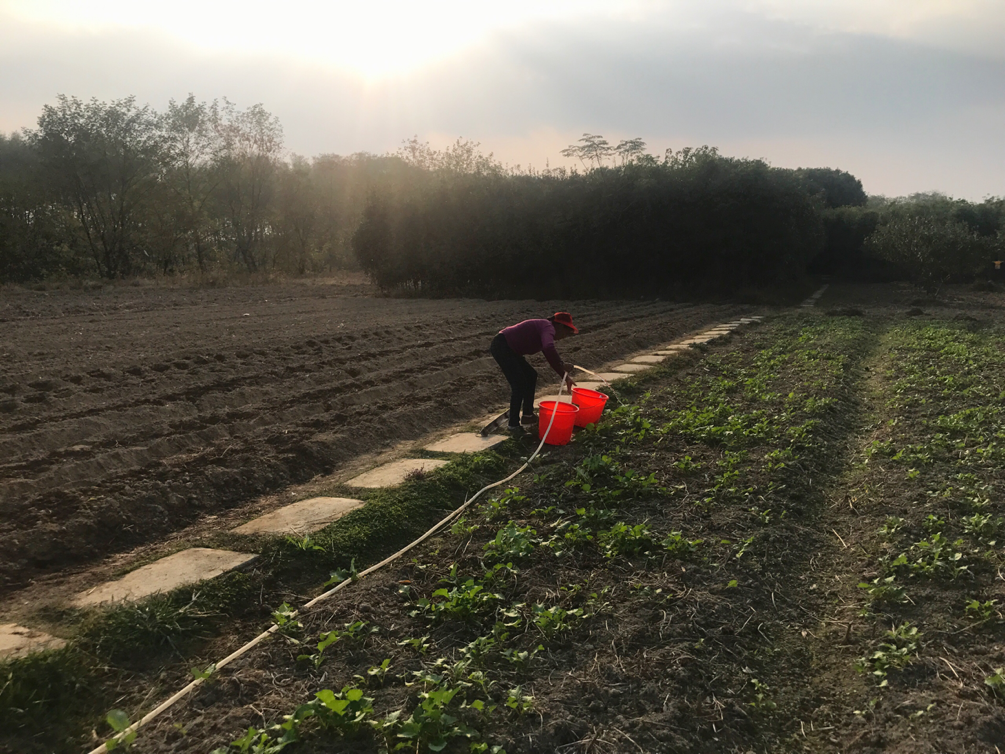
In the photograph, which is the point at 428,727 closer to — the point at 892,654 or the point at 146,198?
the point at 892,654

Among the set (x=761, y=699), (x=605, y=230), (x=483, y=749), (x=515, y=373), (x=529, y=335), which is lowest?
(x=761, y=699)

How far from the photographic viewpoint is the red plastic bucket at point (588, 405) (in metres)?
6.48

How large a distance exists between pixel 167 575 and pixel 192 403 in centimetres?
405

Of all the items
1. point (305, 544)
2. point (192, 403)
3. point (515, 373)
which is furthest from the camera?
point (192, 403)

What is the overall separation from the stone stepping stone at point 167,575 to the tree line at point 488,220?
21015mm

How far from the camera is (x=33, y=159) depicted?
2814 cm

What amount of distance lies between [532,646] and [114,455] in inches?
165

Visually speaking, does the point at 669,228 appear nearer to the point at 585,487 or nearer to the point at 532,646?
the point at 585,487

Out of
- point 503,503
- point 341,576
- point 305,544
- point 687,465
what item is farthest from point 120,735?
point 687,465

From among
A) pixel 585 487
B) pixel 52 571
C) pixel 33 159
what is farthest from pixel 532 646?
pixel 33 159

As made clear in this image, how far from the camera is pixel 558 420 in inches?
240

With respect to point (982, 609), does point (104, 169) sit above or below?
above

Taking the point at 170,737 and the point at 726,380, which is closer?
the point at 170,737

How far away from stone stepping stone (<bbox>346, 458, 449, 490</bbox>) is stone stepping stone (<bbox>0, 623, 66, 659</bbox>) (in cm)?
232
